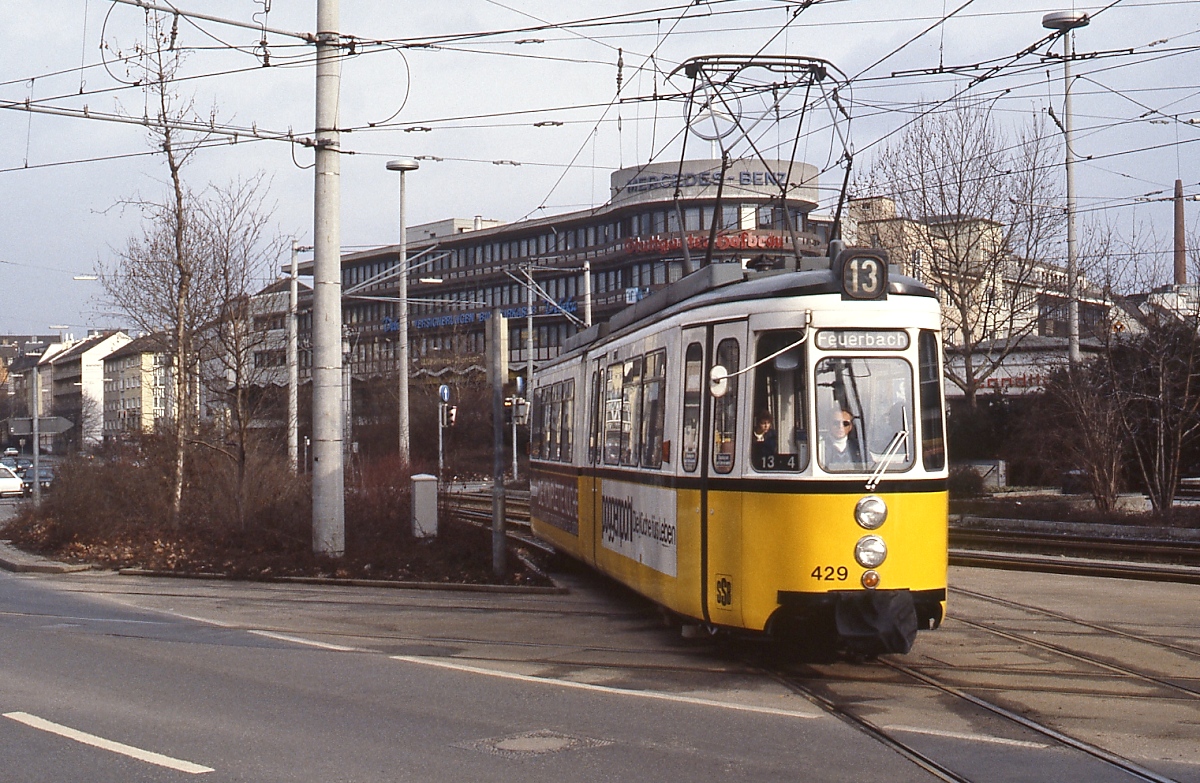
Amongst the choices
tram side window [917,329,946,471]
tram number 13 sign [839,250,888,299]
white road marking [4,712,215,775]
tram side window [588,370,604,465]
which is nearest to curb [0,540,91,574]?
tram side window [588,370,604,465]

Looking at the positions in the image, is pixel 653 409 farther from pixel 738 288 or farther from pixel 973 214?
pixel 973 214

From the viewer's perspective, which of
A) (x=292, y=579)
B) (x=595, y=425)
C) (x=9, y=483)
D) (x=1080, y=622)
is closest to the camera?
(x=1080, y=622)

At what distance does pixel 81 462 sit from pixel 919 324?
20.1 metres

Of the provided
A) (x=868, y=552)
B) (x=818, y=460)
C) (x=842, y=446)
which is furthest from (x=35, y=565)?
(x=868, y=552)

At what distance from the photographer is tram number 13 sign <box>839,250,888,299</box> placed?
10.2m

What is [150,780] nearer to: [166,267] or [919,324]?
[919,324]

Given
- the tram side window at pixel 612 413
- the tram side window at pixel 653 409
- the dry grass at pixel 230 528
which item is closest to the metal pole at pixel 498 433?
the dry grass at pixel 230 528

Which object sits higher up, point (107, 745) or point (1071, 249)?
point (1071, 249)

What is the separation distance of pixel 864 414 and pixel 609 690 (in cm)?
274

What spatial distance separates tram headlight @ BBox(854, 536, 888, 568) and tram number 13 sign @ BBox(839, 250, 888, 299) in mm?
1798

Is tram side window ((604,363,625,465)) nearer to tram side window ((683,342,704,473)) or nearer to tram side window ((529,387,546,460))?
tram side window ((683,342,704,473))

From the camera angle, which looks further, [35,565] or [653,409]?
[35,565]

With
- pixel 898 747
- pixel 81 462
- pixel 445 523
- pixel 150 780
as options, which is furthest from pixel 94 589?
pixel 898 747

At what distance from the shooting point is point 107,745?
25.9ft
